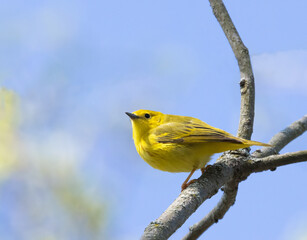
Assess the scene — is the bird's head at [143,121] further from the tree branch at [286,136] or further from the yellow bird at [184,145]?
the tree branch at [286,136]

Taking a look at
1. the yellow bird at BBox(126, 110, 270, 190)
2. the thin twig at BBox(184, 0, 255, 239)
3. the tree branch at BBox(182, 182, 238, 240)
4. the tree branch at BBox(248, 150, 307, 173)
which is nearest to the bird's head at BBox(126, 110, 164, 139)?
the yellow bird at BBox(126, 110, 270, 190)

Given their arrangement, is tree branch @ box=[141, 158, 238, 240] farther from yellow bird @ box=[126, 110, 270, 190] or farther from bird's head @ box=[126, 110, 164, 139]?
bird's head @ box=[126, 110, 164, 139]

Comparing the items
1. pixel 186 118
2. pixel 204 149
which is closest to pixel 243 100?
pixel 186 118

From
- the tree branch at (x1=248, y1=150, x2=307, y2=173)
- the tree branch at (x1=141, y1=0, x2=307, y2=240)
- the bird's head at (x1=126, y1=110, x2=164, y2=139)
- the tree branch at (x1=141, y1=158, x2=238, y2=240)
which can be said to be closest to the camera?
the tree branch at (x1=141, y1=158, x2=238, y2=240)

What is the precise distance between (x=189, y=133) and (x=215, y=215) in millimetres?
714

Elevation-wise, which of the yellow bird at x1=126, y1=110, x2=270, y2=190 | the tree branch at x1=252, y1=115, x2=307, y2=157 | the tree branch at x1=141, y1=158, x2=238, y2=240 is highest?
the tree branch at x1=252, y1=115, x2=307, y2=157

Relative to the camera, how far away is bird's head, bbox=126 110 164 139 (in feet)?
11.2

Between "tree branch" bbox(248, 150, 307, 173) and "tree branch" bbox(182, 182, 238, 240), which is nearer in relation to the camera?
"tree branch" bbox(248, 150, 307, 173)

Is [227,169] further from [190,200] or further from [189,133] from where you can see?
[190,200]

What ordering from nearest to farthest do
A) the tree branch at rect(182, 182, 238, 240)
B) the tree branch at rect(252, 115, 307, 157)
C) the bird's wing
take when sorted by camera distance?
1. the bird's wing
2. the tree branch at rect(182, 182, 238, 240)
3. the tree branch at rect(252, 115, 307, 157)

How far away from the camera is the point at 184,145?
295cm

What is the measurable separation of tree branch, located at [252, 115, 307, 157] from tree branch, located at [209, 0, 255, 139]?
0.68 feet

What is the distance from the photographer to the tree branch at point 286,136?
127 inches

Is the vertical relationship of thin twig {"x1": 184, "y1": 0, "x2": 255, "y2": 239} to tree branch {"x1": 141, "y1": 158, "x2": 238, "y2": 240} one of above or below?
above
